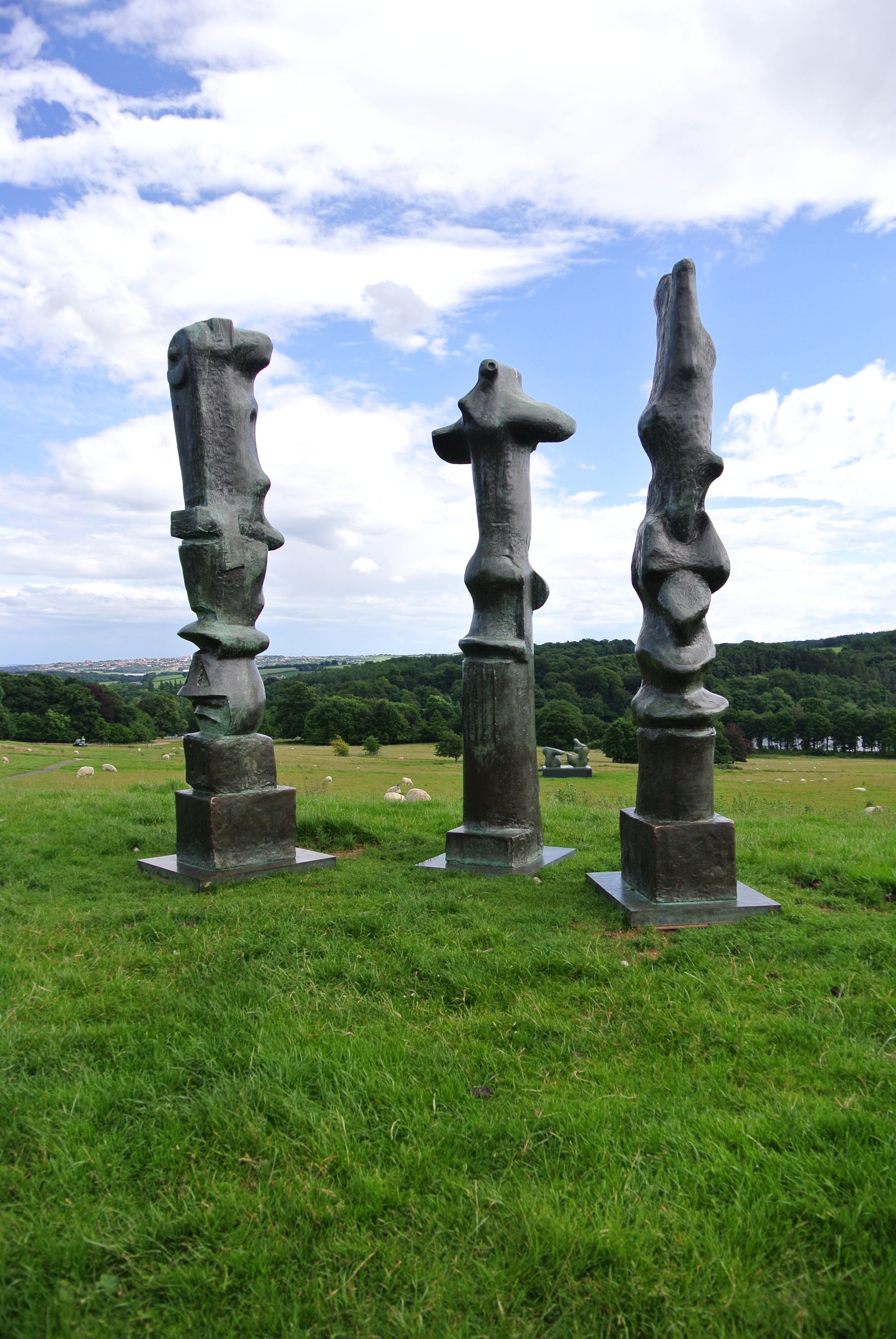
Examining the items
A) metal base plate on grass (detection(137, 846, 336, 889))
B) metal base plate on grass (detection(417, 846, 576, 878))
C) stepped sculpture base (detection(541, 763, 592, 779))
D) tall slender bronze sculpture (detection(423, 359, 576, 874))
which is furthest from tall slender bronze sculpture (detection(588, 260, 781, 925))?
stepped sculpture base (detection(541, 763, 592, 779))

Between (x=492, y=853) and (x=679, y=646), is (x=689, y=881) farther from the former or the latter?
(x=492, y=853)

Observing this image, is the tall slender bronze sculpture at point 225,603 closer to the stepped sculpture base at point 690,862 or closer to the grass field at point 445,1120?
the grass field at point 445,1120

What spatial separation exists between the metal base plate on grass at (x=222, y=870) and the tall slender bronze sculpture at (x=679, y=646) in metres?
2.41

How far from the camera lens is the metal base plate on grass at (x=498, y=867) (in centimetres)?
613

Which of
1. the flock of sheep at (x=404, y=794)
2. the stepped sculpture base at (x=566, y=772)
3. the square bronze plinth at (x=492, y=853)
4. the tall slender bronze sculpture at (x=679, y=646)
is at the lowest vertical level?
the stepped sculpture base at (x=566, y=772)

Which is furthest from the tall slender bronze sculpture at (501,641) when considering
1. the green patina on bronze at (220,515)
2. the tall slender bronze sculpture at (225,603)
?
the green patina on bronze at (220,515)

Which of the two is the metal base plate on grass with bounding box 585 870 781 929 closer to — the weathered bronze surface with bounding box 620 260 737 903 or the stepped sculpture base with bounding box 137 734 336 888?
the weathered bronze surface with bounding box 620 260 737 903

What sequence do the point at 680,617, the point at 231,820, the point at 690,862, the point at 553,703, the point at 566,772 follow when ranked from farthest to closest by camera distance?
the point at 553,703, the point at 566,772, the point at 231,820, the point at 680,617, the point at 690,862

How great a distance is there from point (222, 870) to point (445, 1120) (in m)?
3.91

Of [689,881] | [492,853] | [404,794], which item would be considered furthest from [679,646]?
[404,794]

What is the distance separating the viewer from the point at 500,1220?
2176 mm

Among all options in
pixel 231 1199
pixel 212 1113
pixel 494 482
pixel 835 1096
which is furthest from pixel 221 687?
pixel 835 1096

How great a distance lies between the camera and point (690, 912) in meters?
4.88

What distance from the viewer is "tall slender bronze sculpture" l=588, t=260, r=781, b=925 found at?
5.01 m
